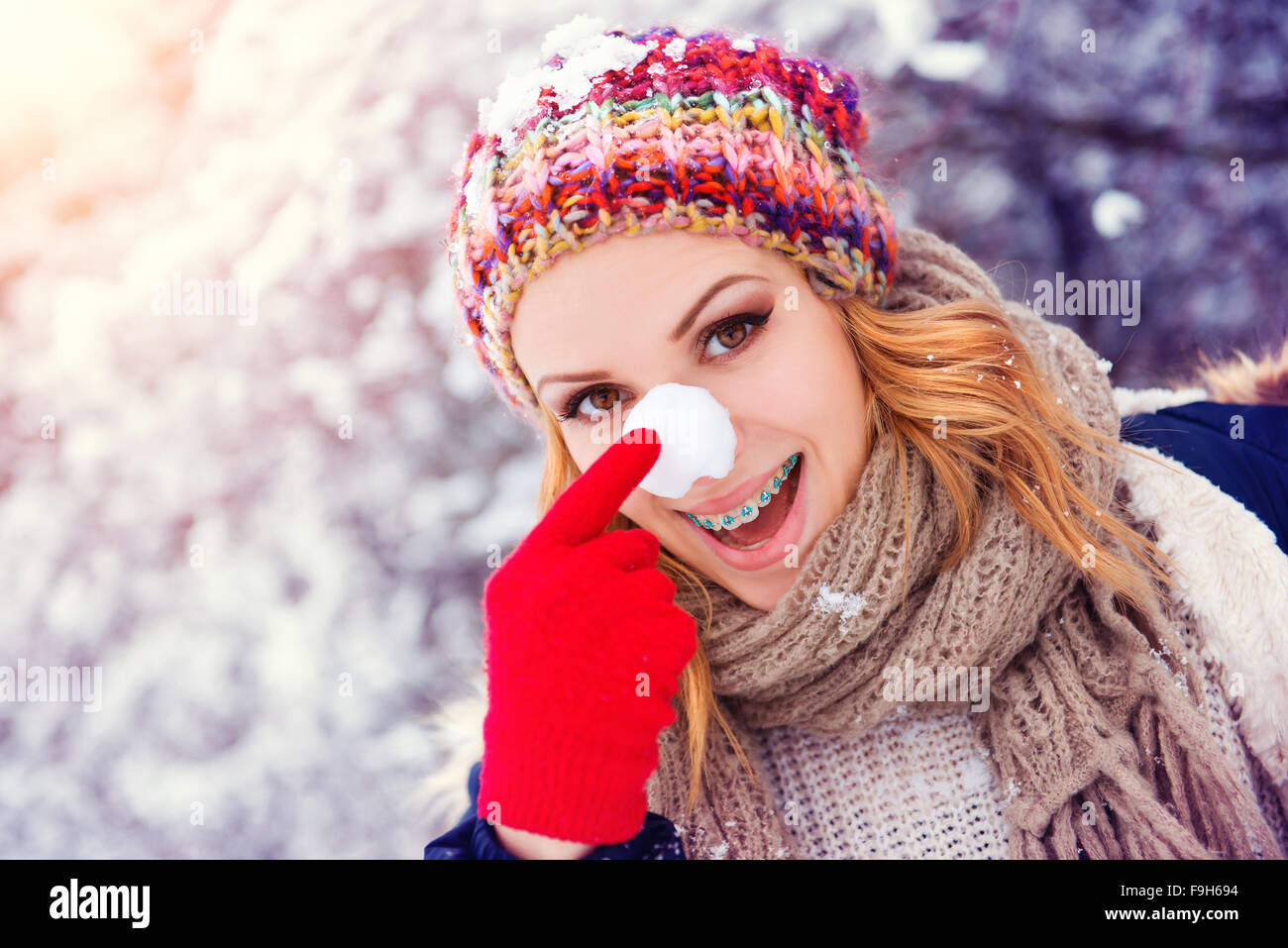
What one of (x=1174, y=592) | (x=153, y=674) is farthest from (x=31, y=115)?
(x=1174, y=592)

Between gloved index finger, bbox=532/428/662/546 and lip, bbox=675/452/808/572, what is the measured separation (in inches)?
7.4

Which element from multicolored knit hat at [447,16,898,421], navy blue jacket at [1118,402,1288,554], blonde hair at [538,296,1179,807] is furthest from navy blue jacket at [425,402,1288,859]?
multicolored knit hat at [447,16,898,421]

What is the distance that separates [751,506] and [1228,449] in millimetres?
769

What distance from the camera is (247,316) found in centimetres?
167

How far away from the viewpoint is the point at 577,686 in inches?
34.4

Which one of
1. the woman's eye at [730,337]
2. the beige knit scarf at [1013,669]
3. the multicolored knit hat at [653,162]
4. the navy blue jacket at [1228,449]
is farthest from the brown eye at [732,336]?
the navy blue jacket at [1228,449]

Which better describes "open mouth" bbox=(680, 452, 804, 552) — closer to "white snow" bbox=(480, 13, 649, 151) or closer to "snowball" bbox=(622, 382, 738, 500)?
"snowball" bbox=(622, 382, 738, 500)

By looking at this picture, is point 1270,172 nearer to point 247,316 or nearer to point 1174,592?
point 1174,592

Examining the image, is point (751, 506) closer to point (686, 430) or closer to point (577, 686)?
point (686, 430)

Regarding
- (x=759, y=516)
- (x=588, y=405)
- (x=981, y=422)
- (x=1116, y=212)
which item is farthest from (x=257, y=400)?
(x=1116, y=212)

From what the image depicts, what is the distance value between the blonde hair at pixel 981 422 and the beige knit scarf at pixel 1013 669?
0.02m

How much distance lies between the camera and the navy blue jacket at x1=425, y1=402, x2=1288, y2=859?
4.06 feet
